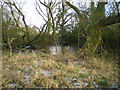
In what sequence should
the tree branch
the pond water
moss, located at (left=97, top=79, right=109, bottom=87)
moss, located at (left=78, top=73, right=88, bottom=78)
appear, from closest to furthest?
1. moss, located at (left=97, top=79, right=109, bottom=87)
2. moss, located at (left=78, top=73, right=88, bottom=78)
3. the tree branch
4. the pond water

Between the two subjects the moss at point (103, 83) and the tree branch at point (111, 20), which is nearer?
the moss at point (103, 83)

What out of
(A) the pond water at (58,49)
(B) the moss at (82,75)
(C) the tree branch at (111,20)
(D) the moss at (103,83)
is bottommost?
(D) the moss at (103,83)

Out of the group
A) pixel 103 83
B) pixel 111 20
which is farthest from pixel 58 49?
pixel 103 83

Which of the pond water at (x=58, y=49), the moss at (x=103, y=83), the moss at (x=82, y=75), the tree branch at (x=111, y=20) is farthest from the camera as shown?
the pond water at (x=58, y=49)

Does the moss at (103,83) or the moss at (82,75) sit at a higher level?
the moss at (82,75)

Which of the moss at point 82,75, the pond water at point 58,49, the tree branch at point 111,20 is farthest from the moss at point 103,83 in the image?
A: the pond water at point 58,49

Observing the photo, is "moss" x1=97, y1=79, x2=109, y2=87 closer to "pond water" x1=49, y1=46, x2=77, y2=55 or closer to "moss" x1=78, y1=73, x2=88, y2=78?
"moss" x1=78, y1=73, x2=88, y2=78

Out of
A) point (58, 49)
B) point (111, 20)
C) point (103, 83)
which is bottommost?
point (103, 83)

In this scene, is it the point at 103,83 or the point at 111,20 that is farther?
the point at 111,20

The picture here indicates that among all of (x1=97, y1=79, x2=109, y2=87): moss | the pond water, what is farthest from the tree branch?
the pond water

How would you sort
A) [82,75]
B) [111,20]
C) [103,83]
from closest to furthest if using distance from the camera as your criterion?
1. [103,83]
2. [82,75]
3. [111,20]

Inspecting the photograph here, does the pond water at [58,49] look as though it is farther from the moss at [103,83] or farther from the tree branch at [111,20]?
the moss at [103,83]

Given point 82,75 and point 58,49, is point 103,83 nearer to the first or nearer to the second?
point 82,75

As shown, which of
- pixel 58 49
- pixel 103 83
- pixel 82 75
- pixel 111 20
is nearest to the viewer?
pixel 103 83
